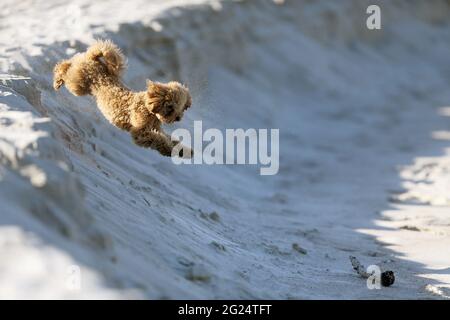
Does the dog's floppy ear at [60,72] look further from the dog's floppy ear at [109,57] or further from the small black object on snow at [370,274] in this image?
the small black object on snow at [370,274]

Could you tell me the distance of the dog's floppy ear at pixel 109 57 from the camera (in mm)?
6723

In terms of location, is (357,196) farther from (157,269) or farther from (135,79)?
(157,269)

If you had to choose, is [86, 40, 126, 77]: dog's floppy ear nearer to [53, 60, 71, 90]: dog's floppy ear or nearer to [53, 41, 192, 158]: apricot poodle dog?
[53, 41, 192, 158]: apricot poodle dog

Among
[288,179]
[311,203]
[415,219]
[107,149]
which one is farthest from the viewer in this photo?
[288,179]

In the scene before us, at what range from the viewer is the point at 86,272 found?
3.94 m

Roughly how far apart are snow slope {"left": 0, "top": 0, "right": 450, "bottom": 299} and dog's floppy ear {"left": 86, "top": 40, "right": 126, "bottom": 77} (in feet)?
1.71

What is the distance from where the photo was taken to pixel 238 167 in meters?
9.91

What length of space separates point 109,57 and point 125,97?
33cm

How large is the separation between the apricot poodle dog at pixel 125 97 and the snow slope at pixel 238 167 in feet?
1.03

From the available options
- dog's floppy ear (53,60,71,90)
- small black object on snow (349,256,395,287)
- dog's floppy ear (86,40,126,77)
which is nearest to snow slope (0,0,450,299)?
small black object on snow (349,256,395,287)

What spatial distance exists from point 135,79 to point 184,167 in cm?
166

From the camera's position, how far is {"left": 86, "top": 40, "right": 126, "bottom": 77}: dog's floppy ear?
22.1ft

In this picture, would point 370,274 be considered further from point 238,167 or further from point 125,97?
point 238,167
